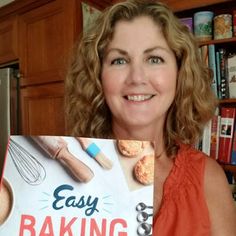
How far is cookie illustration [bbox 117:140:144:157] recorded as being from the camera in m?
0.50

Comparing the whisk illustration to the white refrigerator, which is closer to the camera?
the whisk illustration

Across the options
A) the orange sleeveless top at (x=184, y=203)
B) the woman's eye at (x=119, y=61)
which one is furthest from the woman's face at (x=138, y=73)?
the orange sleeveless top at (x=184, y=203)

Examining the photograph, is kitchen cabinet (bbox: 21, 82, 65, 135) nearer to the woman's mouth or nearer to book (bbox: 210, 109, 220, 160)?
book (bbox: 210, 109, 220, 160)

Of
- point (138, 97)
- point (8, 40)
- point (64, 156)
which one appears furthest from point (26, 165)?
point (8, 40)

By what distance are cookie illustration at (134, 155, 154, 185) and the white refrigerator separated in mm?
1240

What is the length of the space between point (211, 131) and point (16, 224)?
1089mm

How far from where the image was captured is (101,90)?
833 mm

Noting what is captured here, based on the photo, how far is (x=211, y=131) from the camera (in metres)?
1.38

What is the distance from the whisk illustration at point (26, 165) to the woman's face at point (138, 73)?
12.0 inches

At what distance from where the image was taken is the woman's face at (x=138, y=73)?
2.40ft

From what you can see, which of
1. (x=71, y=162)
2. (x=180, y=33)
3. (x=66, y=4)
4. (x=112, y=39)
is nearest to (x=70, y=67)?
(x=112, y=39)

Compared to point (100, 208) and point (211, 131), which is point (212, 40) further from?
point (100, 208)

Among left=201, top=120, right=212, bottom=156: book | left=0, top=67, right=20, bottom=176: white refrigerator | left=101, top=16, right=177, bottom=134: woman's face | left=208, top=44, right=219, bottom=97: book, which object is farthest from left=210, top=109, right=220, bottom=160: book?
left=0, top=67, right=20, bottom=176: white refrigerator

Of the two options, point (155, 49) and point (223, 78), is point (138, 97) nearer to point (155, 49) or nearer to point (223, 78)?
point (155, 49)
